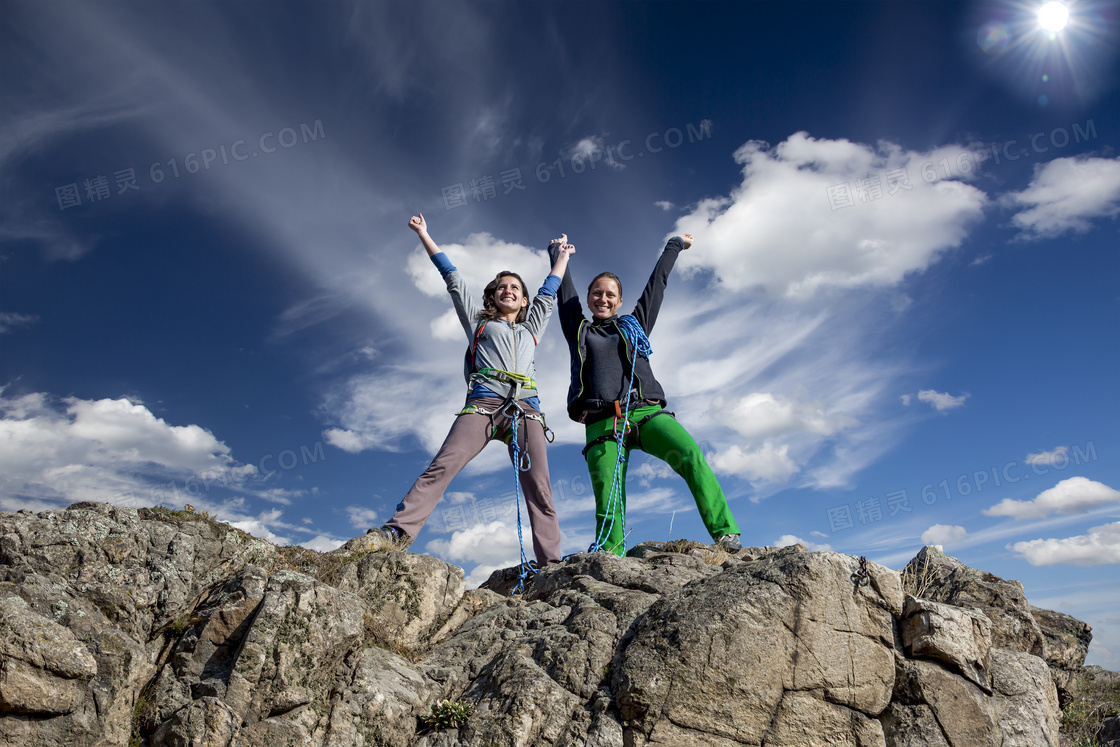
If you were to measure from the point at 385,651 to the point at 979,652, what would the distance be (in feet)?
16.2

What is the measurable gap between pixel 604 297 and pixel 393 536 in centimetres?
450

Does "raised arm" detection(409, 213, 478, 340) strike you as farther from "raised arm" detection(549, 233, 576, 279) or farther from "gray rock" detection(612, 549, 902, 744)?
"gray rock" detection(612, 549, 902, 744)

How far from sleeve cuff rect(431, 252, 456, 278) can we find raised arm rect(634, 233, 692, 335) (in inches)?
117

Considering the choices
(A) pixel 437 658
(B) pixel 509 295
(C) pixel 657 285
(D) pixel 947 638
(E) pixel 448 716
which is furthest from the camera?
(C) pixel 657 285

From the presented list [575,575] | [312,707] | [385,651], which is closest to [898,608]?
[575,575]

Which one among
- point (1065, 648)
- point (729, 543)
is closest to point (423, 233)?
point (729, 543)

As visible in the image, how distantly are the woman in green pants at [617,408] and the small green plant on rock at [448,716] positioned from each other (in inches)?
154

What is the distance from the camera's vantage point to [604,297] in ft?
31.3

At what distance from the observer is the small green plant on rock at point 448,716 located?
4.69m

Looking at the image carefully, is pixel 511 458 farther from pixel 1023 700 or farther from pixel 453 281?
pixel 1023 700

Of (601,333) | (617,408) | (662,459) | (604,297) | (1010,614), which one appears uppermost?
(604,297)

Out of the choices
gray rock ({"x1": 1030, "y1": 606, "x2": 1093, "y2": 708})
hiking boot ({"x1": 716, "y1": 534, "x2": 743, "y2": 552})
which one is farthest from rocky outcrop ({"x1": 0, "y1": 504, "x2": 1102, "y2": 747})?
hiking boot ({"x1": 716, "y1": 534, "x2": 743, "y2": 552})

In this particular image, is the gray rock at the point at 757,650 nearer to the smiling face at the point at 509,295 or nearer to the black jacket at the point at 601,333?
the black jacket at the point at 601,333

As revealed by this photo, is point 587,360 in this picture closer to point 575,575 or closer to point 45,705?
point 575,575
